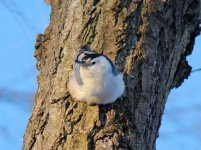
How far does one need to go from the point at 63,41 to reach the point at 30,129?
28 cm

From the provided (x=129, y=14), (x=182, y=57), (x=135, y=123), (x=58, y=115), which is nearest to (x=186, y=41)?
(x=182, y=57)

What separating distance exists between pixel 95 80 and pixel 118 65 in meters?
0.13

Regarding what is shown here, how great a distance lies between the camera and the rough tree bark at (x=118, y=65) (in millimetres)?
1673

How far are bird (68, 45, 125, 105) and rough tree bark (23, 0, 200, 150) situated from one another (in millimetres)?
29

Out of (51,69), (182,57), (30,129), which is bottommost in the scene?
(30,129)

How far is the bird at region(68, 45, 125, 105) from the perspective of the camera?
1668 millimetres

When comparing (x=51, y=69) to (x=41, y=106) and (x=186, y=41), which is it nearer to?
(x=41, y=106)

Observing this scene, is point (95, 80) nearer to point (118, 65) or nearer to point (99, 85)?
point (99, 85)

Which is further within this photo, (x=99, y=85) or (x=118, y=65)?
(x=118, y=65)

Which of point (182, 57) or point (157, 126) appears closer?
point (157, 126)

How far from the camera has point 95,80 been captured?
167cm

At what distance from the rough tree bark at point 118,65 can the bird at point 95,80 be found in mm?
29

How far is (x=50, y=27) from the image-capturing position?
196 centimetres

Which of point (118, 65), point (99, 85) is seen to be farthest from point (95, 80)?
point (118, 65)
